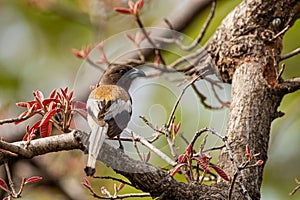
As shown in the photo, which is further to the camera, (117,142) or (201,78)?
(201,78)

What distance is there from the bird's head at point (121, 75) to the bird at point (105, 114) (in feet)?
0.07

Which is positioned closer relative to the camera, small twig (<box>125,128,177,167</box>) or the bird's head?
small twig (<box>125,128,177,167</box>)

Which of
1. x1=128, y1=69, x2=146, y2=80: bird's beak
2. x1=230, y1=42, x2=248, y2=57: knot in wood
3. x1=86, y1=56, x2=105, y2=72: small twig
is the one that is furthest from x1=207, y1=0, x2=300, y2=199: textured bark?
x1=86, y1=56, x2=105, y2=72: small twig

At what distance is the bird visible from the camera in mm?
2084

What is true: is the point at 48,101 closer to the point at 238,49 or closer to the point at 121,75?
the point at 121,75

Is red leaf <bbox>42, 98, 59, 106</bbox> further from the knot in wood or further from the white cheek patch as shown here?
the knot in wood

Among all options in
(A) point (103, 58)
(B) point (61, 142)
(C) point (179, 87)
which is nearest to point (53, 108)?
(B) point (61, 142)

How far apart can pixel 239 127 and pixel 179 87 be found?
12.7 inches

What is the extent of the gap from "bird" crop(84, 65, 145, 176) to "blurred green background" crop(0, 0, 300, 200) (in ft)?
0.77

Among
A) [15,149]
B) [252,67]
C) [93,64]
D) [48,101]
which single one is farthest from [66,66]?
[15,149]

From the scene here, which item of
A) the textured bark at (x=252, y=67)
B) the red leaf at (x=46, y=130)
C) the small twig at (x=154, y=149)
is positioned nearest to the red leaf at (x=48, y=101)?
the red leaf at (x=46, y=130)

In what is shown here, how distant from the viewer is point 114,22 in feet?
16.6

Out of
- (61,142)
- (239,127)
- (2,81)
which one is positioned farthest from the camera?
(2,81)

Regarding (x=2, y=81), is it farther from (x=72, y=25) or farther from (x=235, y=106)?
(x=235, y=106)
